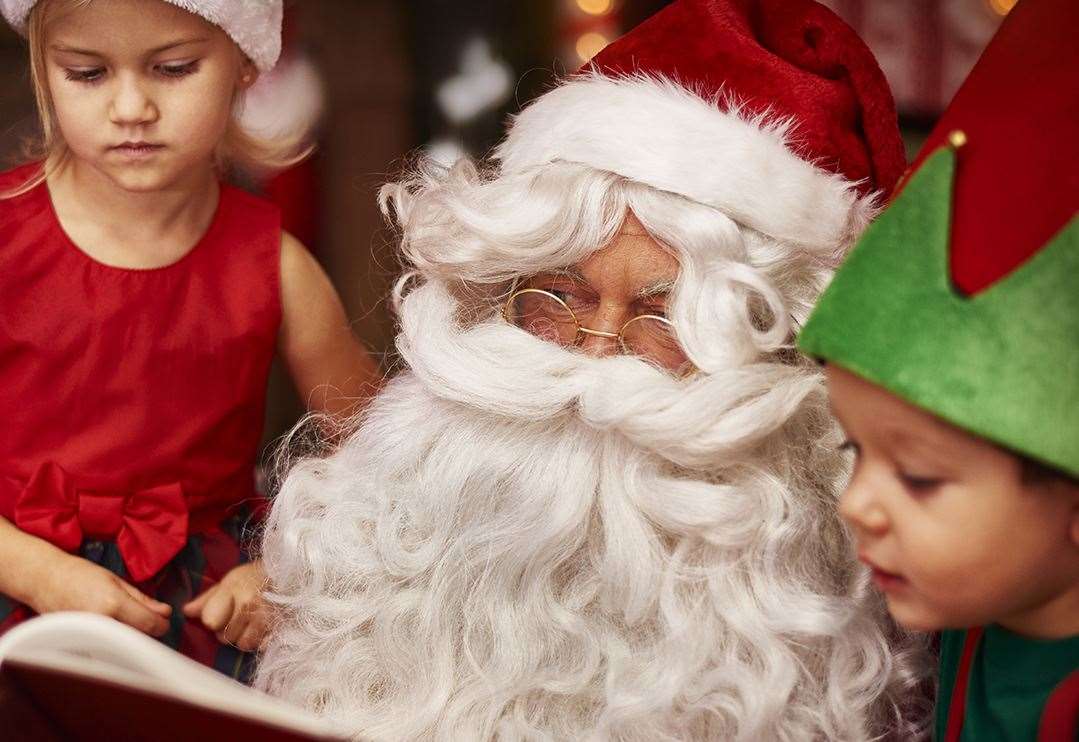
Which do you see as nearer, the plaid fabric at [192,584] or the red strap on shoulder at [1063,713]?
the red strap on shoulder at [1063,713]

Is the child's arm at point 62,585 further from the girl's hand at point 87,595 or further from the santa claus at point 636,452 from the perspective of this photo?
the santa claus at point 636,452

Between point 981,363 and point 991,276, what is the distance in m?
0.07

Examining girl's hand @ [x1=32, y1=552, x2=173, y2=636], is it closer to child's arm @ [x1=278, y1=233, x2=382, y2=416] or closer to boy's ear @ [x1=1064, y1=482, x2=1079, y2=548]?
child's arm @ [x1=278, y1=233, x2=382, y2=416]

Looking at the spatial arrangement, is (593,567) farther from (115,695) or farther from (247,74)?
(247,74)

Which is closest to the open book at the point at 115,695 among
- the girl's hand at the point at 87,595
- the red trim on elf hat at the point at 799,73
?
the girl's hand at the point at 87,595

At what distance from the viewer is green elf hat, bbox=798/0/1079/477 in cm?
77

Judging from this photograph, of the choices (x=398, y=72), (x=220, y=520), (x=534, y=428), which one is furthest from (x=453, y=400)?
(x=398, y=72)

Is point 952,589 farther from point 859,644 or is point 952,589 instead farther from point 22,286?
point 22,286

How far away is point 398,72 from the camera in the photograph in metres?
1.75

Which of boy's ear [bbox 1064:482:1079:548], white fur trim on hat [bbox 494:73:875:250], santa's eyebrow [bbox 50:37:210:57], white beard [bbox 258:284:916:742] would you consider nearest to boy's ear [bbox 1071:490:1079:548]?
boy's ear [bbox 1064:482:1079:548]

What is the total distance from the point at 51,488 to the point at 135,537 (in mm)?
101

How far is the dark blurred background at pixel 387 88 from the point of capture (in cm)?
167

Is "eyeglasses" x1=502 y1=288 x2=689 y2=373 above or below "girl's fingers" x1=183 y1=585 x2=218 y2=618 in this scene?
above

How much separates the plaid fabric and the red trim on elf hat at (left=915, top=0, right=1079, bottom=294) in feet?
2.88
